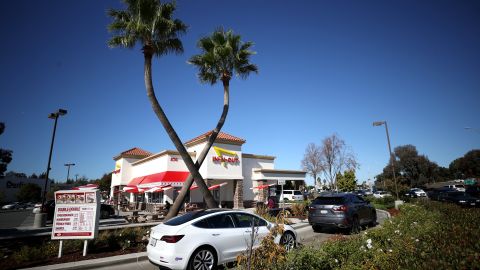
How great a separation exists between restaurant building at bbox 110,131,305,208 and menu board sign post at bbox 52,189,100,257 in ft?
49.0

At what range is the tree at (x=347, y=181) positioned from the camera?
4591cm

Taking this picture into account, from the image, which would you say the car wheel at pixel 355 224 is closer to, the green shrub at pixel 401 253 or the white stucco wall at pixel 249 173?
the green shrub at pixel 401 253

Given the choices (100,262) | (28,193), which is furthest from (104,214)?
(28,193)

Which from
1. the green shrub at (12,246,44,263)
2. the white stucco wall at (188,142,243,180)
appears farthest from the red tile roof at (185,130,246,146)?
the green shrub at (12,246,44,263)

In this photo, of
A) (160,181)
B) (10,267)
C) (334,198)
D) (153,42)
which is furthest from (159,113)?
(160,181)

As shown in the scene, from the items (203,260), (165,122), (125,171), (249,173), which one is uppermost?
(165,122)

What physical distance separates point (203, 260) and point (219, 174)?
2126cm

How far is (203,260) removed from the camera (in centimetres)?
620

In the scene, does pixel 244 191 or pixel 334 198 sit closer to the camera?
pixel 334 198

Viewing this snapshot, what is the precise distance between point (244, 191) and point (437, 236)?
1043 inches

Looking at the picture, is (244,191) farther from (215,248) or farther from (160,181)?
(215,248)

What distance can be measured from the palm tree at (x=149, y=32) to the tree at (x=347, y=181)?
38740 mm

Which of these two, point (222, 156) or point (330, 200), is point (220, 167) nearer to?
point (222, 156)

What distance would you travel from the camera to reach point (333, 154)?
50.3 m
